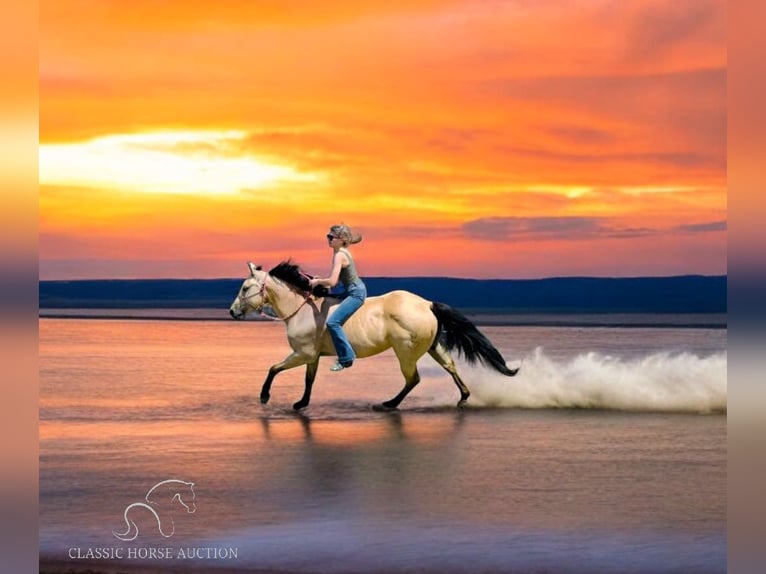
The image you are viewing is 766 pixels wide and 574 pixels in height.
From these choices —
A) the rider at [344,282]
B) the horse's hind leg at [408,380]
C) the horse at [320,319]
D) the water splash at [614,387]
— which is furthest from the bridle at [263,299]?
the water splash at [614,387]

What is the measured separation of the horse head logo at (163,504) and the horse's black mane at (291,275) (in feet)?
10.3

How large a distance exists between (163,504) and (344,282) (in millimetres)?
3792

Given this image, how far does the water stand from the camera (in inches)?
251

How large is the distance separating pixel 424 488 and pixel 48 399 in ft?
17.8

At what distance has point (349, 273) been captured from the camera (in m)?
10.5

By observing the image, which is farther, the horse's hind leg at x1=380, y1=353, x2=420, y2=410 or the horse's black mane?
the horse's hind leg at x1=380, y1=353, x2=420, y2=410

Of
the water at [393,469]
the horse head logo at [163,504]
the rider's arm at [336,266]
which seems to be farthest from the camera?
the rider's arm at [336,266]

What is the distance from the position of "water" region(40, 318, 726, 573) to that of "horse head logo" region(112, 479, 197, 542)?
0.03 metres

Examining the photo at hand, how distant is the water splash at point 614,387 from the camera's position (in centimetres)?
1123

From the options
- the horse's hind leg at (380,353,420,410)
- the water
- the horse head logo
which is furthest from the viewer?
the horse's hind leg at (380,353,420,410)

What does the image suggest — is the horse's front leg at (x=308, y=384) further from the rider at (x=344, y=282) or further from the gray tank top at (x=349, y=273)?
the gray tank top at (x=349, y=273)

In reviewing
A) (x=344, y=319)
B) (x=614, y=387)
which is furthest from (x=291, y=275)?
(x=614, y=387)

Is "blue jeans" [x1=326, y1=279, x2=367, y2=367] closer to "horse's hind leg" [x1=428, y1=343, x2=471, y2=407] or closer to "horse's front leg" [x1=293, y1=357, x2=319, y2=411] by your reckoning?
"horse's front leg" [x1=293, y1=357, x2=319, y2=411]

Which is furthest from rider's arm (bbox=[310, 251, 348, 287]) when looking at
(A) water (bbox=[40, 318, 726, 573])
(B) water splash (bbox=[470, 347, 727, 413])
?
(B) water splash (bbox=[470, 347, 727, 413])
